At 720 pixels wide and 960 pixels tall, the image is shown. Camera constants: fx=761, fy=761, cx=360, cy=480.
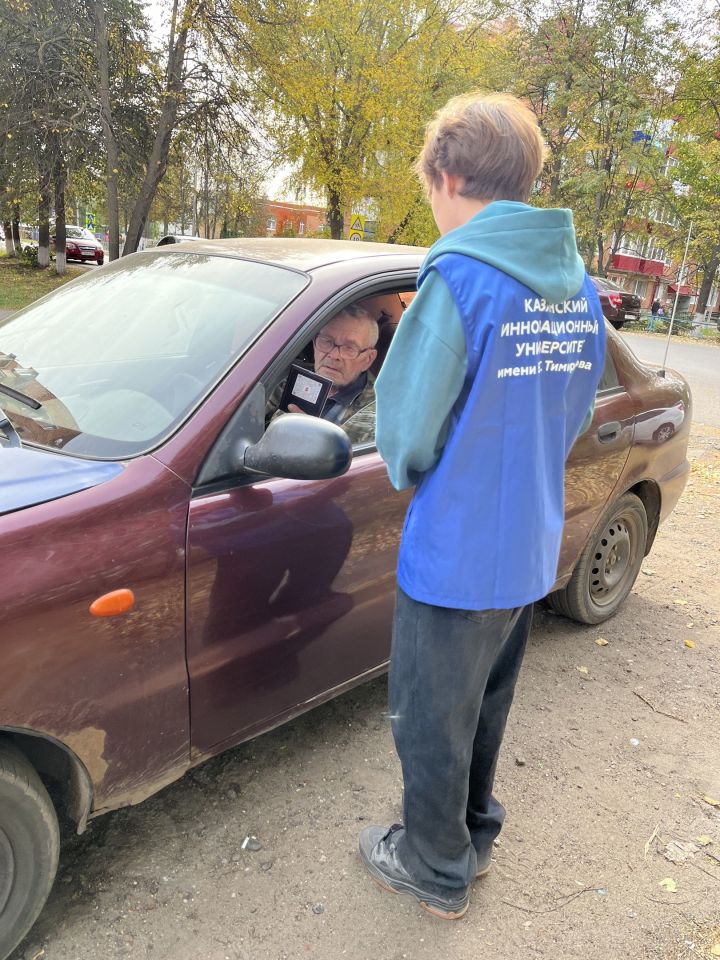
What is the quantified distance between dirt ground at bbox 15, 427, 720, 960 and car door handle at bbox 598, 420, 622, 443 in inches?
44.1

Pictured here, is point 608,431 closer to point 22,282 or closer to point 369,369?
point 369,369

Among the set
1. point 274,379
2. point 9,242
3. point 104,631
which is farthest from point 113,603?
point 9,242

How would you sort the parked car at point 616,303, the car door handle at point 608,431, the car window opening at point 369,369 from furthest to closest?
the parked car at point 616,303, the car door handle at point 608,431, the car window opening at point 369,369

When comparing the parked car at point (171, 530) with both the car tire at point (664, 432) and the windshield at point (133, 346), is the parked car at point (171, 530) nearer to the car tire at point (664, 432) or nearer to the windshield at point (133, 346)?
the windshield at point (133, 346)

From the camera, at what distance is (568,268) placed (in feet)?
5.70

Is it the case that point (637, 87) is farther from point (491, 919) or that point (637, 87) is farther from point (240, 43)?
point (491, 919)

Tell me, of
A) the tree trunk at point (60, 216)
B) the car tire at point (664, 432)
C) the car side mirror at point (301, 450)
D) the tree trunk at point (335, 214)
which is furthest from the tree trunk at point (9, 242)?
A: the car side mirror at point (301, 450)

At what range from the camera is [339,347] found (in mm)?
2705

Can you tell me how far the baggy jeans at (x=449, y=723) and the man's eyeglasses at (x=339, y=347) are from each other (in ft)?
3.50

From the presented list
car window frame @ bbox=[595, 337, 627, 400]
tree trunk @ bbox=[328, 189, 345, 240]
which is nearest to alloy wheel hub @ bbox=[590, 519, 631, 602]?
car window frame @ bbox=[595, 337, 627, 400]

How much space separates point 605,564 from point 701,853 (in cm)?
157

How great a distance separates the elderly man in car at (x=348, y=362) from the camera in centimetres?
262

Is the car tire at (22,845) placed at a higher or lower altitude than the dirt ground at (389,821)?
higher

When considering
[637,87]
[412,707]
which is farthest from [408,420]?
[637,87]
